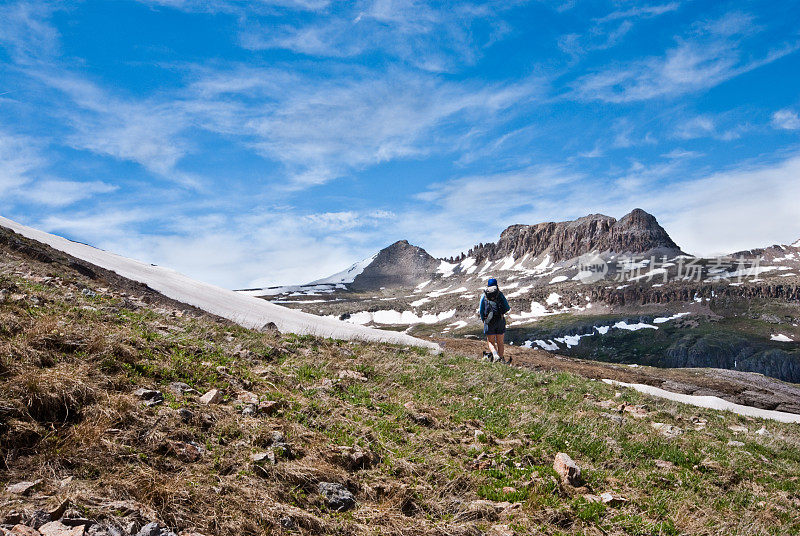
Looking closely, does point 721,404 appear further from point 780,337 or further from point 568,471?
point 780,337

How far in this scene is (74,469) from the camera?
14.8 ft

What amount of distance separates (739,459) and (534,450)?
534cm

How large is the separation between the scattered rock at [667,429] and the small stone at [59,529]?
37.4ft

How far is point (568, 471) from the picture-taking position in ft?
22.6

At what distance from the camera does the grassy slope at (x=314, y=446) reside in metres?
4.63

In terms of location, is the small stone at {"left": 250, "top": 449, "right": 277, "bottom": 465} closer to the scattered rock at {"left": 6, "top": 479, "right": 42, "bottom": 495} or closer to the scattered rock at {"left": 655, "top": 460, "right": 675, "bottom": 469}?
the scattered rock at {"left": 6, "top": 479, "right": 42, "bottom": 495}

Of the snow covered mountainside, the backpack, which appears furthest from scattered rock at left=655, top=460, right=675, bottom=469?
the snow covered mountainside

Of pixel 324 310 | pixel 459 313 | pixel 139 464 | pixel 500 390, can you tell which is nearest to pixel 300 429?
pixel 139 464

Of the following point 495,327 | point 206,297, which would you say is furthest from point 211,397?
point 206,297

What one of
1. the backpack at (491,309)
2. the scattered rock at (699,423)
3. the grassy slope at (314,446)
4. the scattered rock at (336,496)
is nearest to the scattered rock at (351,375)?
the grassy slope at (314,446)

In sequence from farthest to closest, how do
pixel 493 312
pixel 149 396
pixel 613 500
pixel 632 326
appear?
pixel 632 326
pixel 493 312
pixel 613 500
pixel 149 396

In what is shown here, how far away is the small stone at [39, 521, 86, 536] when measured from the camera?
11.9 ft

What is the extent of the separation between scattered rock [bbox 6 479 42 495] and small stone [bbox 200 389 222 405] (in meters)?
2.59

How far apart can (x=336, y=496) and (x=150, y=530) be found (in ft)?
6.77
